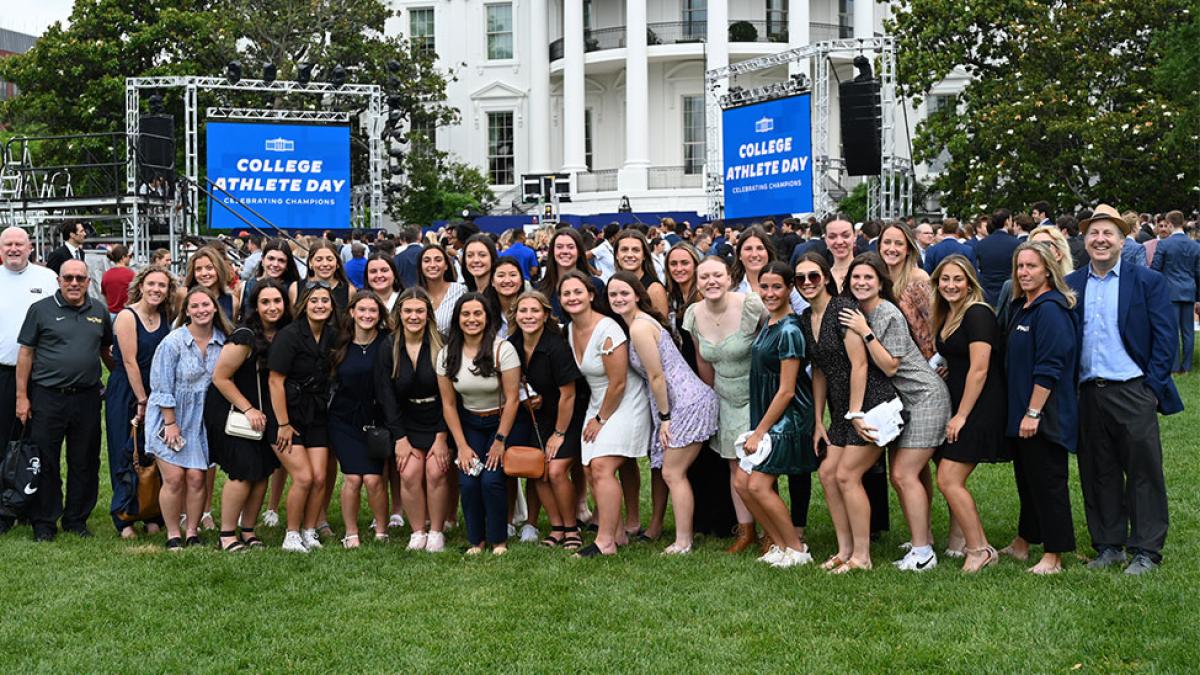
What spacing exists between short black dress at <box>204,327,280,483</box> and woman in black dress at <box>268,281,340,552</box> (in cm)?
13

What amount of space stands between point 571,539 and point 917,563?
2.15m

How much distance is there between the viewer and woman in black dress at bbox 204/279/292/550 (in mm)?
7984

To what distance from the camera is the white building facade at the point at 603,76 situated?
1603 inches

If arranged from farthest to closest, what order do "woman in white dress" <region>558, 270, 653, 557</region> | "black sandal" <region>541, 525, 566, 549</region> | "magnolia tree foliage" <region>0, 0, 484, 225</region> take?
"magnolia tree foliage" <region>0, 0, 484, 225</region> < "black sandal" <region>541, 525, 566, 549</region> < "woman in white dress" <region>558, 270, 653, 557</region>

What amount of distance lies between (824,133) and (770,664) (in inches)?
843

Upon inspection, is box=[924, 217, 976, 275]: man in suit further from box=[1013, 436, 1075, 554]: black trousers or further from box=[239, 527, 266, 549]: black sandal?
box=[239, 527, 266, 549]: black sandal

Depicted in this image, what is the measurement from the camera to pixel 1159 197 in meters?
29.4

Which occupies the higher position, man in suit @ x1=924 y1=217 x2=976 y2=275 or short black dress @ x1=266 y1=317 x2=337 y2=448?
man in suit @ x1=924 y1=217 x2=976 y2=275

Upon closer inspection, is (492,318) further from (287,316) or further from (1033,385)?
(1033,385)

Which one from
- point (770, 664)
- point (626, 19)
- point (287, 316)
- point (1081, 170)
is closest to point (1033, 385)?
point (770, 664)

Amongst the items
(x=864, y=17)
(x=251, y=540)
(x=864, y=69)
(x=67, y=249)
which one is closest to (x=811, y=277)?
(x=251, y=540)

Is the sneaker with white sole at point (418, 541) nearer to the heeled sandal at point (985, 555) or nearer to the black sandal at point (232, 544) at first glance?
the black sandal at point (232, 544)

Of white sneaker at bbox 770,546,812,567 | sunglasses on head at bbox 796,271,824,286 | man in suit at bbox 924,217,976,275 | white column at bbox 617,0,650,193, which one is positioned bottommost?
white sneaker at bbox 770,546,812,567

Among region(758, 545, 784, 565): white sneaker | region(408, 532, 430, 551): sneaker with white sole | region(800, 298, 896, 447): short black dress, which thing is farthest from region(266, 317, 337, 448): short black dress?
region(800, 298, 896, 447): short black dress
